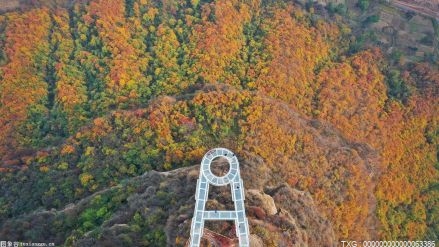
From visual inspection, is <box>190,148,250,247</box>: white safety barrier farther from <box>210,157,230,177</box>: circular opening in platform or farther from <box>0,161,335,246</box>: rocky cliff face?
<box>0,161,335,246</box>: rocky cliff face

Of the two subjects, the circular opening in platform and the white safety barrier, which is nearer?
the white safety barrier

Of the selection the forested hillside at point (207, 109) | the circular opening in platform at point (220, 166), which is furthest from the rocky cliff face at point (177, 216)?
the circular opening in platform at point (220, 166)

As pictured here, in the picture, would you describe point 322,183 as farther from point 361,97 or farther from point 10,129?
point 10,129

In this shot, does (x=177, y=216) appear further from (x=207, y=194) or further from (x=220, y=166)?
(x=220, y=166)

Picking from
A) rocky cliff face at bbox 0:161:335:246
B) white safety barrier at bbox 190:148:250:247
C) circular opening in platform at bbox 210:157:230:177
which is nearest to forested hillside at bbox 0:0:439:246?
rocky cliff face at bbox 0:161:335:246

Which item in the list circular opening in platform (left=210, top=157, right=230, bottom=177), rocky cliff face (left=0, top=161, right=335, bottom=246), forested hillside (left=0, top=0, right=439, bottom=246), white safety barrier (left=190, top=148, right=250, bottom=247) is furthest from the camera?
forested hillside (left=0, top=0, right=439, bottom=246)

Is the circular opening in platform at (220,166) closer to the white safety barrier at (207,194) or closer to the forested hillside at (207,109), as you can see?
the white safety barrier at (207,194)

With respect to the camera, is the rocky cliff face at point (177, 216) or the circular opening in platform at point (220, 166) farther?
the circular opening in platform at point (220, 166)
